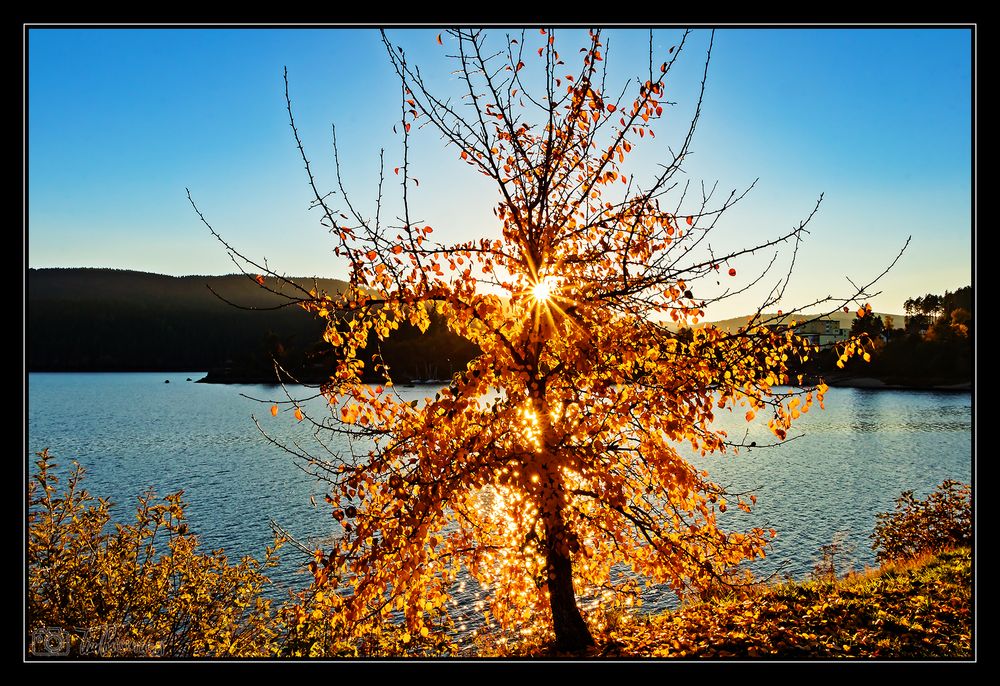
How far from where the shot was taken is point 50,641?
9.28 metres

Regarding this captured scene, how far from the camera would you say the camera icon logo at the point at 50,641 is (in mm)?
8998

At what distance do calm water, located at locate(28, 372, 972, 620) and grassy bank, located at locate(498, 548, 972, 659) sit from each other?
10.3 feet

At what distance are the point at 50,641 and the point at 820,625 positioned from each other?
1187cm

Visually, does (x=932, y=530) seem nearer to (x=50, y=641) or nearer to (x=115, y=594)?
(x=115, y=594)

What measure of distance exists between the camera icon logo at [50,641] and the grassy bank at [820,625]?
6985 millimetres

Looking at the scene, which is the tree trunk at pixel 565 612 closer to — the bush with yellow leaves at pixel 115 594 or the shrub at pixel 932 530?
the bush with yellow leaves at pixel 115 594

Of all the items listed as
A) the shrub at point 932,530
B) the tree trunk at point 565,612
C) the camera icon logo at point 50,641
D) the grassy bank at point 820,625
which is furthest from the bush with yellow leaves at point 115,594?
the shrub at point 932,530

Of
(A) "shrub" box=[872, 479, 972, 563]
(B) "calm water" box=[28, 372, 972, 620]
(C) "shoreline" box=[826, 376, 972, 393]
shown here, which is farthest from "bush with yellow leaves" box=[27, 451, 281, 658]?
(C) "shoreline" box=[826, 376, 972, 393]

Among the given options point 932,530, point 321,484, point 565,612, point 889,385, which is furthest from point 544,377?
point 889,385

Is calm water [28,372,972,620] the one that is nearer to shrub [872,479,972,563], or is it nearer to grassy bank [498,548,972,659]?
shrub [872,479,972,563]

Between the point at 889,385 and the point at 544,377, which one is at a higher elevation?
the point at 544,377

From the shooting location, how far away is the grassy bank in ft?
27.2

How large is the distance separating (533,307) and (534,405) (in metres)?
1.28
